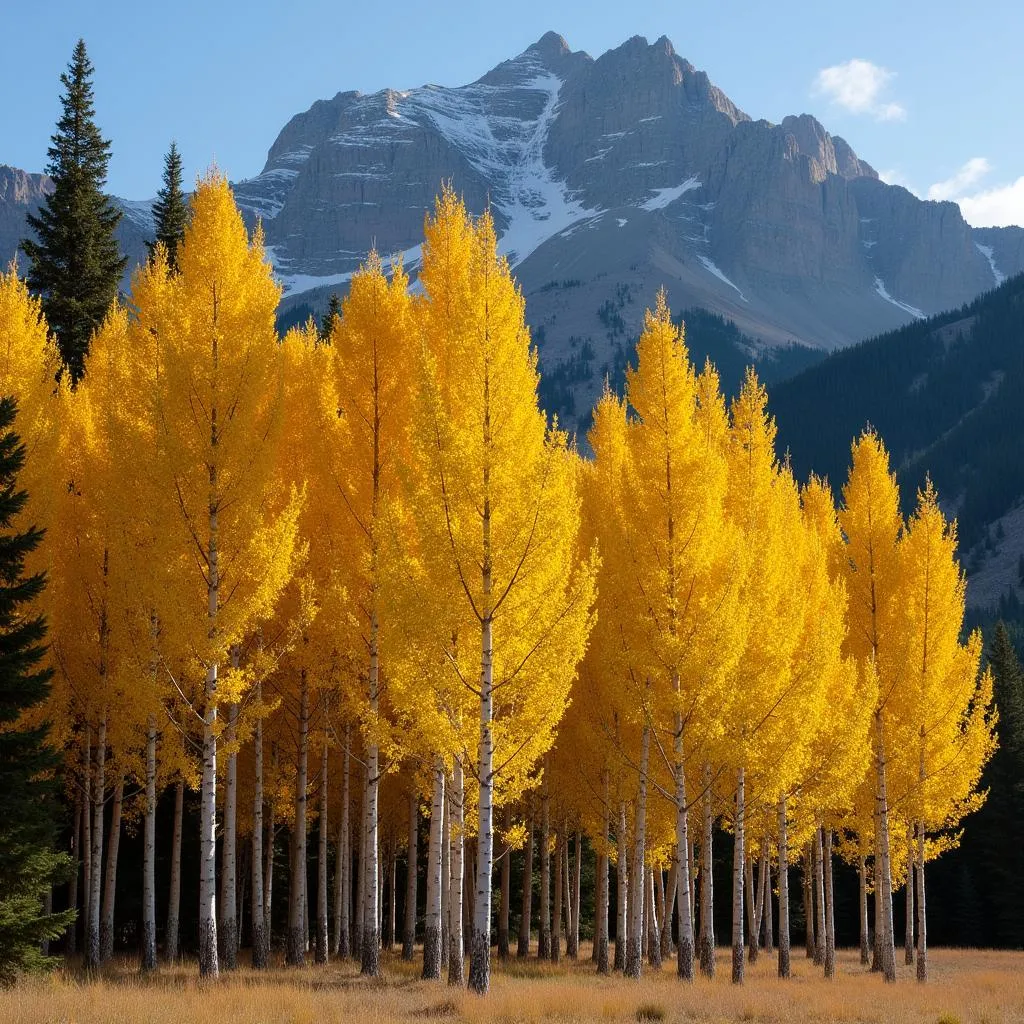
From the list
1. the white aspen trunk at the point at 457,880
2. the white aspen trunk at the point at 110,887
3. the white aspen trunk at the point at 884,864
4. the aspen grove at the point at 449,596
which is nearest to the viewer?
the aspen grove at the point at 449,596

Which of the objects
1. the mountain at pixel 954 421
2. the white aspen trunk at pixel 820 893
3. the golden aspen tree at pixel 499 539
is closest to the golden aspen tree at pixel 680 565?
the golden aspen tree at pixel 499 539

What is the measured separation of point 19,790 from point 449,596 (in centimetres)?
621

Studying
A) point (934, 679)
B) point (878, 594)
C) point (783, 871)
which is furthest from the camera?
point (878, 594)

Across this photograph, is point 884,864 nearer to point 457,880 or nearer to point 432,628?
point 457,880

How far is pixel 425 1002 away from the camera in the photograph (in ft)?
40.3

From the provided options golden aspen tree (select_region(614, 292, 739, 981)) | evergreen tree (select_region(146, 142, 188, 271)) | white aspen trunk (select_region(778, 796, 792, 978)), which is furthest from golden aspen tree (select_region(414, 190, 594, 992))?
evergreen tree (select_region(146, 142, 188, 271))

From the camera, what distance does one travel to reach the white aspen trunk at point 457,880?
14.4 metres

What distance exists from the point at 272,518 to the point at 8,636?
4.55 m

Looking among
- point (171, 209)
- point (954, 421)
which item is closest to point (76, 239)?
point (171, 209)

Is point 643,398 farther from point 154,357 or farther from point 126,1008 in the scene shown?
point 126,1008

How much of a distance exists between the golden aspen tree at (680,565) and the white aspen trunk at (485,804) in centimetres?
394

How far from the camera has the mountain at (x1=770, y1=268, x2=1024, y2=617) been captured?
5561 inches

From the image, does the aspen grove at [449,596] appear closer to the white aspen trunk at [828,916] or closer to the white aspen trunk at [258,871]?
the white aspen trunk at [258,871]

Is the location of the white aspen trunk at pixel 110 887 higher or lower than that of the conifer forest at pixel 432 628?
lower
